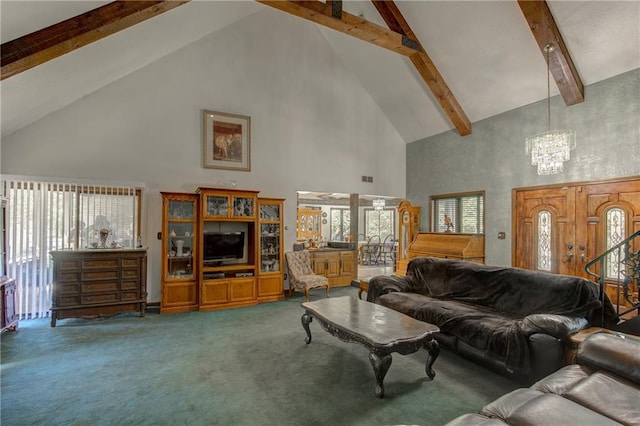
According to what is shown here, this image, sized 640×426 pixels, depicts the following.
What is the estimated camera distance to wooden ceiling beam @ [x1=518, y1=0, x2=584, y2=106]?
3959mm

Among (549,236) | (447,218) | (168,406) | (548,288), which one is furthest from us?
(447,218)

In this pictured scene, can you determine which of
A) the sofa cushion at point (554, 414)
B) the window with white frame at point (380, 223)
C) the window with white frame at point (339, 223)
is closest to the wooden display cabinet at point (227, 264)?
the sofa cushion at point (554, 414)

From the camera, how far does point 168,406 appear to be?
245 cm

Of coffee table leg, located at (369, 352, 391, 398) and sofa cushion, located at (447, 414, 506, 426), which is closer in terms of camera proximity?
sofa cushion, located at (447, 414, 506, 426)

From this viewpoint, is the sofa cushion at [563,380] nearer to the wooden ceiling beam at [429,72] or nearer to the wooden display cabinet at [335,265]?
the wooden display cabinet at [335,265]

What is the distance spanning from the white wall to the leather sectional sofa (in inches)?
118

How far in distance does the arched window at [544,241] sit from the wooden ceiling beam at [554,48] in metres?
1.81

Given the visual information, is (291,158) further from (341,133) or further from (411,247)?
(411,247)

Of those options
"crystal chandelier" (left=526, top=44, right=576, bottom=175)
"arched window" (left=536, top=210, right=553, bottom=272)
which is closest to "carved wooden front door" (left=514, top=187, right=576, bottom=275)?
"arched window" (left=536, top=210, right=553, bottom=272)

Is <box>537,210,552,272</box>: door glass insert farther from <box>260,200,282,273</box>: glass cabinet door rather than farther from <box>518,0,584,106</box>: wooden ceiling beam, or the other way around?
<box>260,200,282,273</box>: glass cabinet door

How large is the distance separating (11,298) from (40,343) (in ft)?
2.71

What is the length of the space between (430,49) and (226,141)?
13.3ft

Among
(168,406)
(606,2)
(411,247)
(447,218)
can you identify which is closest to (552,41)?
(606,2)

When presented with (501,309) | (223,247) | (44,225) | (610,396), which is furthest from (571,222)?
(44,225)
